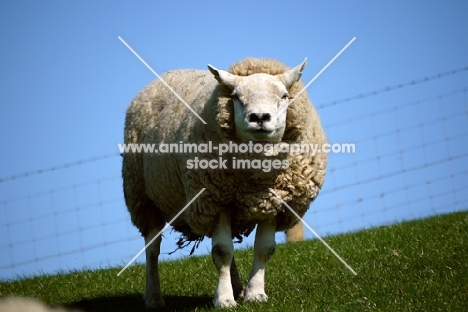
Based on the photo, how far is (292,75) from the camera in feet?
21.7

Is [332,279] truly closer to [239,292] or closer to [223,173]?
[239,292]

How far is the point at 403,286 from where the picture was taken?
20.8ft

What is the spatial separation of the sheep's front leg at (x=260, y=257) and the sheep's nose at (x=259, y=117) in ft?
3.17

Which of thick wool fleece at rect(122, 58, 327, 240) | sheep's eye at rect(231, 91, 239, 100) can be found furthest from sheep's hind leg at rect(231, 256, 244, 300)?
sheep's eye at rect(231, 91, 239, 100)

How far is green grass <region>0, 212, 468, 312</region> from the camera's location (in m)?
6.03

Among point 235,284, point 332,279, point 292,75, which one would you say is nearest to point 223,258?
point 235,284

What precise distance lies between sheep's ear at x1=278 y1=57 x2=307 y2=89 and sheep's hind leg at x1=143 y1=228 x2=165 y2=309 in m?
2.07

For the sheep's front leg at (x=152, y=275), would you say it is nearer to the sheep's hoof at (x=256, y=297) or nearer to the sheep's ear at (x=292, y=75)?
the sheep's hoof at (x=256, y=297)

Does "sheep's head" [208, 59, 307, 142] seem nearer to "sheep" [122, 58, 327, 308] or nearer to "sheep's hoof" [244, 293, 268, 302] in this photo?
"sheep" [122, 58, 327, 308]

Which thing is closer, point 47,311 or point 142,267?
point 47,311

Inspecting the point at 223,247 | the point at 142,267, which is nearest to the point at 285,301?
the point at 223,247

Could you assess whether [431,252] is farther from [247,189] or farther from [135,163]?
[135,163]

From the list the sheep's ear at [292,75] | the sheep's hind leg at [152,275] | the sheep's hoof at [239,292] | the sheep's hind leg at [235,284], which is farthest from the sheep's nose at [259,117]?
the sheep's hind leg at [152,275]

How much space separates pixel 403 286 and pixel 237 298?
151cm
